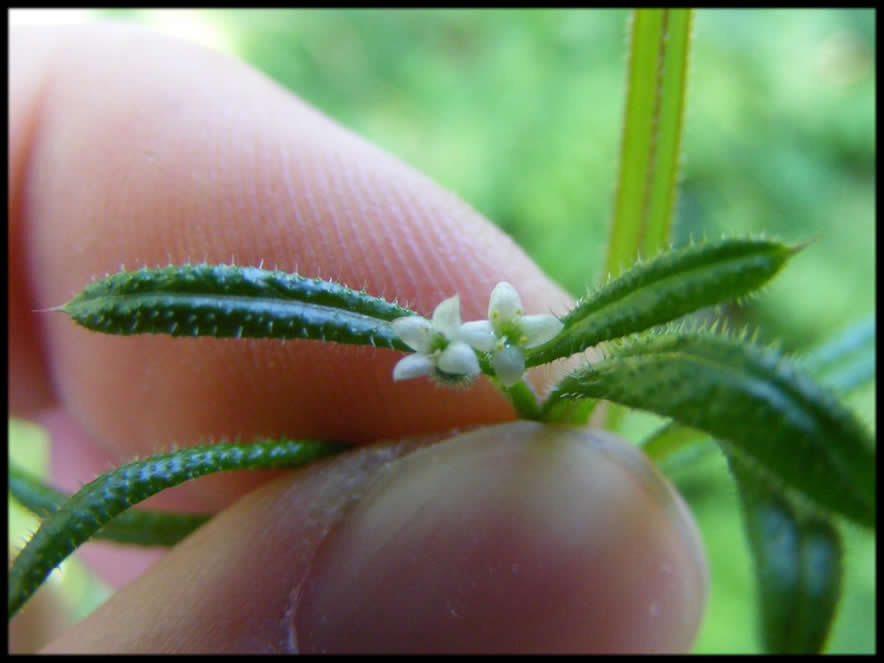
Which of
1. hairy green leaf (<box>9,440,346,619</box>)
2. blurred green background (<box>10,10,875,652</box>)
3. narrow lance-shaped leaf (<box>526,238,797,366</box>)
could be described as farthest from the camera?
blurred green background (<box>10,10,875,652</box>)

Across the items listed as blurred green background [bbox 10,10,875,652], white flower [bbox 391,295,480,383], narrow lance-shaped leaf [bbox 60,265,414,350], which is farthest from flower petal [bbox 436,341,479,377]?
blurred green background [bbox 10,10,875,652]

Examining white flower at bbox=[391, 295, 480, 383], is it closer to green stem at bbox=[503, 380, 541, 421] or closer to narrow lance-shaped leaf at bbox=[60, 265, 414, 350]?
narrow lance-shaped leaf at bbox=[60, 265, 414, 350]

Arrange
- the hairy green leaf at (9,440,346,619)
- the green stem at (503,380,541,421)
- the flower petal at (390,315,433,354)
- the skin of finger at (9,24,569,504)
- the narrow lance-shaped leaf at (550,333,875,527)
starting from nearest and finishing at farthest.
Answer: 1. the narrow lance-shaped leaf at (550,333,875,527)
2. the hairy green leaf at (9,440,346,619)
3. the flower petal at (390,315,433,354)
4. the green stem at (503,380,541,421)
5. the skin of finger at (9,24,569,504)

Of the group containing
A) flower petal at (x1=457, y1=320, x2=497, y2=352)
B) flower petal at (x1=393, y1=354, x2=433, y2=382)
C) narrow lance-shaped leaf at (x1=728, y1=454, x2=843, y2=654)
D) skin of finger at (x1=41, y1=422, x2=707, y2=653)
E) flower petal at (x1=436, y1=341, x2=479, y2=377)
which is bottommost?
skin of finger at (x1=41, y1=422, x2=707, y2=653)

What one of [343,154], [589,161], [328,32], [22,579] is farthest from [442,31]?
[22,579]

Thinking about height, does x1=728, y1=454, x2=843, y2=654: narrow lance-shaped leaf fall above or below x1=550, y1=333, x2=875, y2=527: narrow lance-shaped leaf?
below

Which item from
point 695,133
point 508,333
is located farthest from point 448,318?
point 695,133

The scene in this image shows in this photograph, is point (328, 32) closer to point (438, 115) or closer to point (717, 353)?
point (438, 115)

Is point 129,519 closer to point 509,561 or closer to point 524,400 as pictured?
point 509,561
